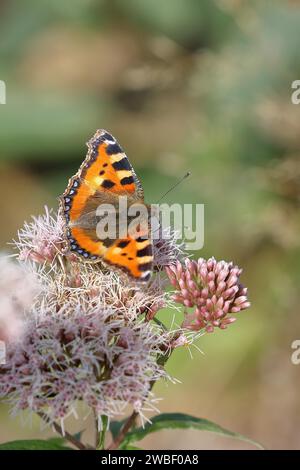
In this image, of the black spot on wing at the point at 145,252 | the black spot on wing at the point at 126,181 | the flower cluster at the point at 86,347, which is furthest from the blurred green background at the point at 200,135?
the black spot on wing at the point at 145,252

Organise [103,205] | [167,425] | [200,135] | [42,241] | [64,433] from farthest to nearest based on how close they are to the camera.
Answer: [200,135]
[103,205]
[42,241]
[167,425]
[64,433]

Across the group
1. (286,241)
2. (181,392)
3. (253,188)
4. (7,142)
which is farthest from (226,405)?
(7,142)

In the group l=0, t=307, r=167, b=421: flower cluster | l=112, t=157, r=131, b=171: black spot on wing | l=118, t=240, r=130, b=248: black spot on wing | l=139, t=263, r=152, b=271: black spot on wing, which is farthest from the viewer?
l=112, t=157, r=131, b=171: black spot on wing

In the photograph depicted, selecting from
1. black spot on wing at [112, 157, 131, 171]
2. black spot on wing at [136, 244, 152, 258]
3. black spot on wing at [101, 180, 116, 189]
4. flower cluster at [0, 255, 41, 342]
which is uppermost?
black spot on wing at [112, 157, 131, 171]

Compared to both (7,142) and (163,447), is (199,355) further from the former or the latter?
(7,142)

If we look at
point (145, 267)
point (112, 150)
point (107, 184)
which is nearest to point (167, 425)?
point (145, 267)

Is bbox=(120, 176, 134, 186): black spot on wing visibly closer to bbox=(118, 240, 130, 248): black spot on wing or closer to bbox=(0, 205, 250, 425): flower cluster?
bbox=(0, 205, 250, 425): flower cluster

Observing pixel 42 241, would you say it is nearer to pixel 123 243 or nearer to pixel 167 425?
pixel 123 243

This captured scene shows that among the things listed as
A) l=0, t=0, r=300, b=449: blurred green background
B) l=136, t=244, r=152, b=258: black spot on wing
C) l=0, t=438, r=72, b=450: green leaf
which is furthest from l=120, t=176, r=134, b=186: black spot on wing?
l=0, t=0, r=300, b=449: blurred green background

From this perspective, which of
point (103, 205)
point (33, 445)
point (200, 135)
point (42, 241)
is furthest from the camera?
point (200, 135)
